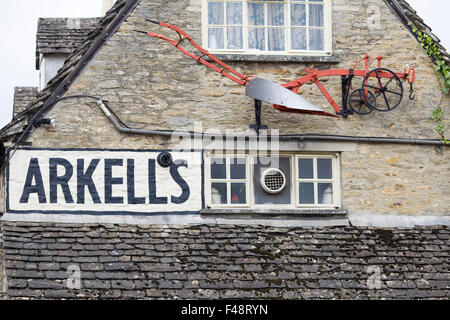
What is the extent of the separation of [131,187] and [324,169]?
286cm

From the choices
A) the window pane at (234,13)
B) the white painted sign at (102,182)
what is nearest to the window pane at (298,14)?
the window pane at (234,13)

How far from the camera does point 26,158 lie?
1392cm

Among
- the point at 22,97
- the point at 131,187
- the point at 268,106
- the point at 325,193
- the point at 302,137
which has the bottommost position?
the point at 325,193

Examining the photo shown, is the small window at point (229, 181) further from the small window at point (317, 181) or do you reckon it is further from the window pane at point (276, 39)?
the window pane at point (276, 39)

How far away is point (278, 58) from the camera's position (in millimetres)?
14734

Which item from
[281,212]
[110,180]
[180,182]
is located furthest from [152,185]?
[281,212]

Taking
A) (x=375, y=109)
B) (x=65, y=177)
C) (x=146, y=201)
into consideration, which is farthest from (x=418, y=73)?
(x=65, y=177)

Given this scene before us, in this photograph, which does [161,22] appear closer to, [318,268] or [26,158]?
[26,158]

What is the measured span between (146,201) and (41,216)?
1461mm

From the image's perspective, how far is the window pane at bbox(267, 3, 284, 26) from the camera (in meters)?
15.0

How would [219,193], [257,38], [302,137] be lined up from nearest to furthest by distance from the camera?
[219,193] < [302,137] < [257,38]

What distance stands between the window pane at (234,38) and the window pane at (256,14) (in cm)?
23

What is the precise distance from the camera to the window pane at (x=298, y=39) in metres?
15.0

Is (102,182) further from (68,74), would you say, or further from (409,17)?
(409,17)
